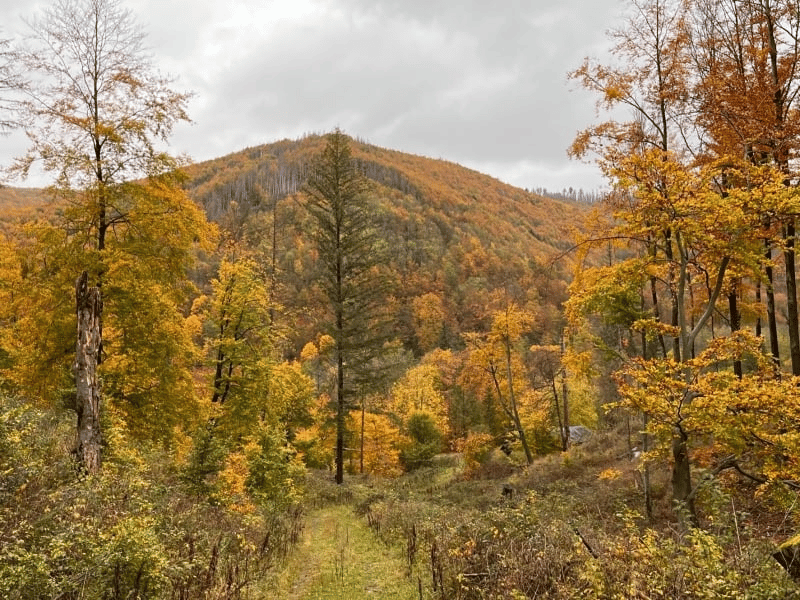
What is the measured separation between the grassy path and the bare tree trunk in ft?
12.5

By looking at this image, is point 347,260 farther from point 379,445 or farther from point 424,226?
point 424,226

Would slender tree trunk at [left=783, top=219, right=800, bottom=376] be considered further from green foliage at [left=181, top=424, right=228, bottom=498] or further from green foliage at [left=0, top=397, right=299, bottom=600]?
green foliage at [left=181, top=424, right=228, bottom=498]

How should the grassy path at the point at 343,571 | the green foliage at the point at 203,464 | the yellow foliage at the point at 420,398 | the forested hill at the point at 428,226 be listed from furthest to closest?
the forested hill at the point at 428,226 < the yellow foliage at the point at 420,398 < the green foliage at the point at 203,464 < the grassy path at the point at 343,571

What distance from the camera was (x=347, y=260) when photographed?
20.8 metres

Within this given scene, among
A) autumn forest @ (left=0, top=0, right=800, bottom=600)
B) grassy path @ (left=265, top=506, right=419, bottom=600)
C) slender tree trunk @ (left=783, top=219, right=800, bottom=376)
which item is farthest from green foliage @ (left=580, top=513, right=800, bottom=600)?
slender tree trunk @ (left=783, top=219, right=800, bottom=376)

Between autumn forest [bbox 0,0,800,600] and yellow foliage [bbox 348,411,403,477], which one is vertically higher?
autumn forest [bbox 0,0,800,600]

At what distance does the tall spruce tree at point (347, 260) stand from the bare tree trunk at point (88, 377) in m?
11.7

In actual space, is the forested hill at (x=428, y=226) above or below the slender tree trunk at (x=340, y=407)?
above

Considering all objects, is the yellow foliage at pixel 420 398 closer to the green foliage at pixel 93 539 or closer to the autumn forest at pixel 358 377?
the autumn forest at pixel 358 377

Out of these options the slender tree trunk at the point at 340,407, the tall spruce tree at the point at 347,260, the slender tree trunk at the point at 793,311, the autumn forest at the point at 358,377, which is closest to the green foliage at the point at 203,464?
the autumn forest at the point at 358,377

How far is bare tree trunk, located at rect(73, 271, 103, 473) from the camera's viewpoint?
26.1ft

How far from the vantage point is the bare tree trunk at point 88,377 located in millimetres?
7953

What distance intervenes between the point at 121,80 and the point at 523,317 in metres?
17.6

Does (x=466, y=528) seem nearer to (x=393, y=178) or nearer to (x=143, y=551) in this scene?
(x=143, y=551)
